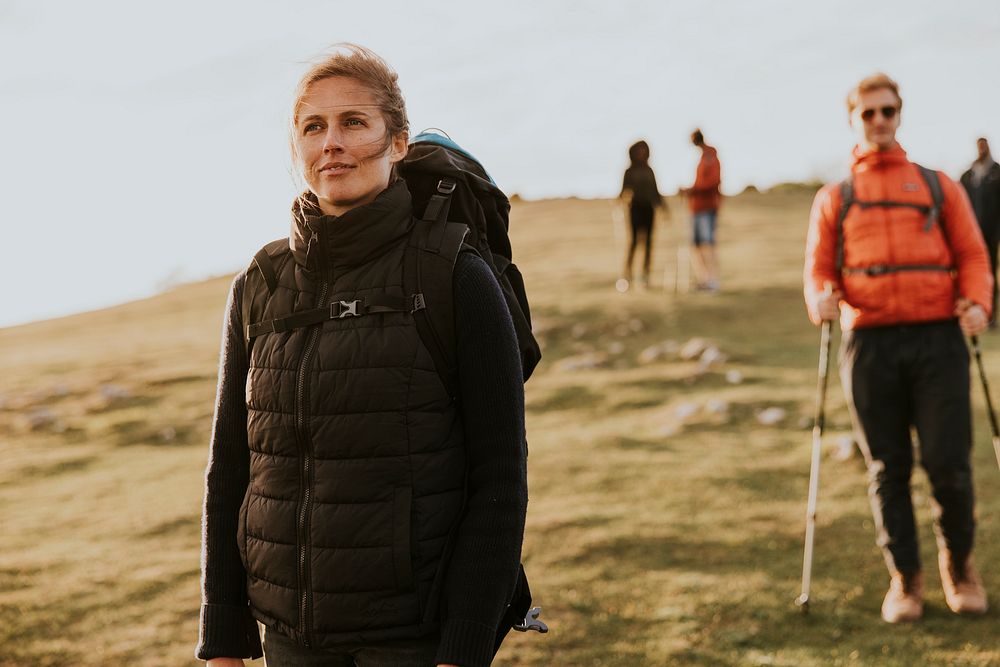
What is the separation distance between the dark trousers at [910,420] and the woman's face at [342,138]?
4029 mm

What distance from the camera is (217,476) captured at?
8.82 feet

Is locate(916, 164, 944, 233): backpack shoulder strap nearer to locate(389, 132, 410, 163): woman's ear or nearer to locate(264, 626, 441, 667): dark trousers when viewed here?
locate(389, 132, 410, 163): woman's ear

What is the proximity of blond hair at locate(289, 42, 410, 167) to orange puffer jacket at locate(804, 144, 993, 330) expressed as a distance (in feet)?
12.1

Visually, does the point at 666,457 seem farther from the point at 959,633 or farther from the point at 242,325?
the point at 242,325

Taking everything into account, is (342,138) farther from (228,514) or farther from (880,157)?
(880,157)

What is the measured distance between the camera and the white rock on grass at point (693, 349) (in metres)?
15.2

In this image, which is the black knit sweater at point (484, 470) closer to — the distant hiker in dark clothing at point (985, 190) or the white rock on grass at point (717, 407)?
Result: the white rock on grass at point (717, 407)

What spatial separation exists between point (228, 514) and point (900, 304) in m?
4.17

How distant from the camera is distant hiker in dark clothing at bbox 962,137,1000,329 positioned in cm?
1511

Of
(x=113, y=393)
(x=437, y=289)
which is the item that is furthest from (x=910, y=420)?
(x=113, y=393)

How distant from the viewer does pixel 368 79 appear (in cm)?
251

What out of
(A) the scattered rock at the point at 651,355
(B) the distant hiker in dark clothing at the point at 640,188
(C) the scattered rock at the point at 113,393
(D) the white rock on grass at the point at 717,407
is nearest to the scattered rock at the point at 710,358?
(A) the scattered rock at the point at 651,355

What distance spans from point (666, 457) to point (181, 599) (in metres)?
5.25

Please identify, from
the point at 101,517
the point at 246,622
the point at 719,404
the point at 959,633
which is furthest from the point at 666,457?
the point at 246,622
